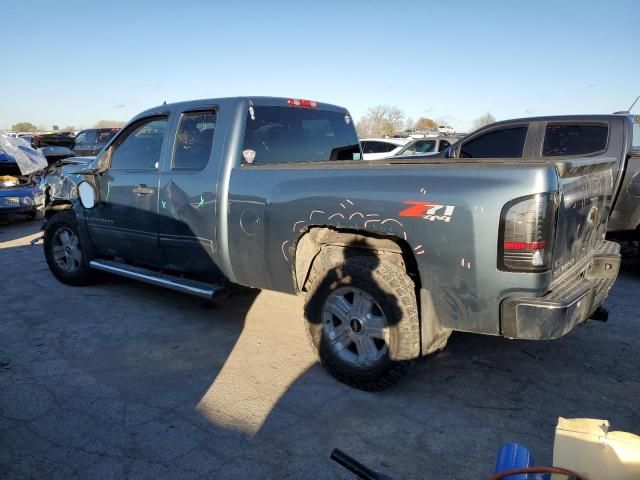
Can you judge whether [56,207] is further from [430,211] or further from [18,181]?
[18,181]

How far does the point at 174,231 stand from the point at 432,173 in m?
2.51

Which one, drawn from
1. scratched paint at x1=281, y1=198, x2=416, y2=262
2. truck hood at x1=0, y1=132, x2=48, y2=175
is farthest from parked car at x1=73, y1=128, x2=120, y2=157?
scratched paint at x1=281, y1=198, x2=416, y2=262

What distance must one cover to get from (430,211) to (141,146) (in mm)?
3283

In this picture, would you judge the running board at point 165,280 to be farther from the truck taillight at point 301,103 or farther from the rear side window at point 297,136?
the truck taillight at point 301,103

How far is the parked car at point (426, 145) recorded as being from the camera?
13766mm

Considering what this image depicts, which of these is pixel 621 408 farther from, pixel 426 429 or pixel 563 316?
pixel 426 429

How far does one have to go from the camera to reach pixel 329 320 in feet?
11.5

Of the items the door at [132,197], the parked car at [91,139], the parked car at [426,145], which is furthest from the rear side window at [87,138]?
the door at [132,197]

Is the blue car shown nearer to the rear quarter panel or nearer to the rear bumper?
the rear quarter panel

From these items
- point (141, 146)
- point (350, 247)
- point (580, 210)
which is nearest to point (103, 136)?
point (141, 146)

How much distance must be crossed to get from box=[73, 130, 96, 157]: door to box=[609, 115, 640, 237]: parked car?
16.1 metres

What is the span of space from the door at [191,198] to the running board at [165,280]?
118mm

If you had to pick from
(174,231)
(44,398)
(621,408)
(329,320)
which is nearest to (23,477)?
(44,398)

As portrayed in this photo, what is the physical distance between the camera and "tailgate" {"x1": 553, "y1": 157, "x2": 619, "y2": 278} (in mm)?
2742
